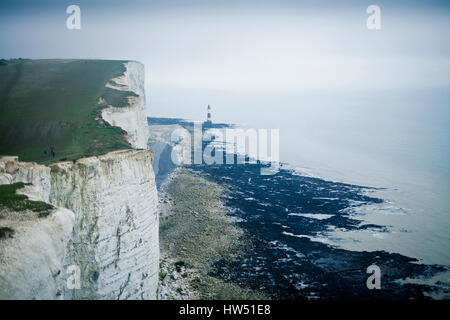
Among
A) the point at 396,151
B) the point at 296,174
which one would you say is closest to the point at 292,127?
the point at 396,151

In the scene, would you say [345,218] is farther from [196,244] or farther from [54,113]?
[54,113]

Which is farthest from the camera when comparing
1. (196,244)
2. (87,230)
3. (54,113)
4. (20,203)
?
(196,244)

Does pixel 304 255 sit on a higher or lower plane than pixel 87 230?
lower

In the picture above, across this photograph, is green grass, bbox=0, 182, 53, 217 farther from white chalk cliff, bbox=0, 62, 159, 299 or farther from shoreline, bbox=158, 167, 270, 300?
shoreline, bbox=158, 167, 270, 300

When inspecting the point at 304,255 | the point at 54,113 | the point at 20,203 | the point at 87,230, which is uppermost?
the point at 54,113

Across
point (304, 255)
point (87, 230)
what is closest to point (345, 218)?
point (304, 255)

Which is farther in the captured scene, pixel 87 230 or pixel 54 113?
pixel 54 113

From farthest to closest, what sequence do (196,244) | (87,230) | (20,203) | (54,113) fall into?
1. (196,244)
2. (54,113)
3. (87,230)
4. (20,203)
